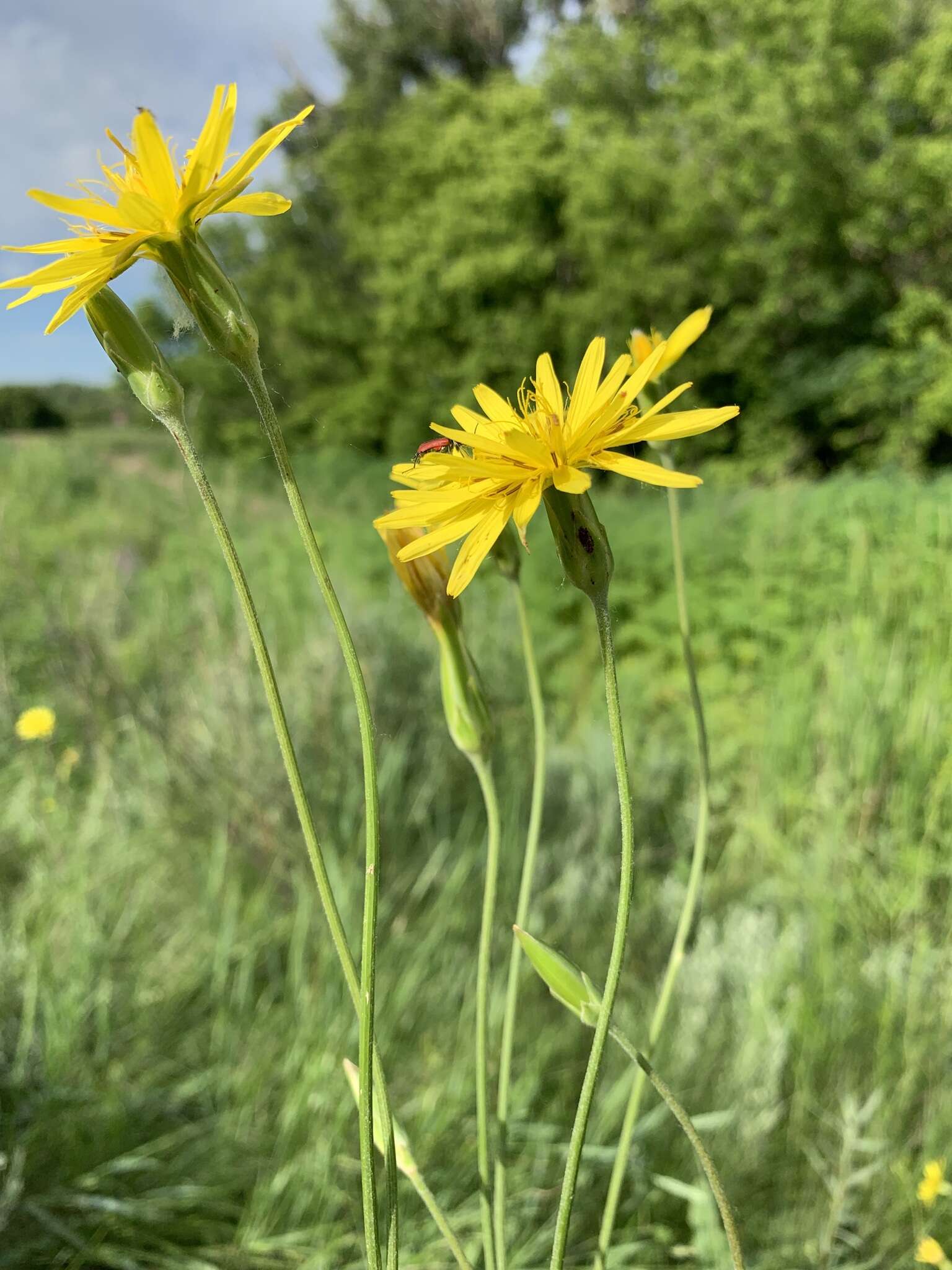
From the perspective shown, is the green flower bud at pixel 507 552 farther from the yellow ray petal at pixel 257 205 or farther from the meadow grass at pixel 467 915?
the meadow grass at pixel 467 915

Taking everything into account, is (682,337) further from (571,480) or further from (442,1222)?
(442,1222)

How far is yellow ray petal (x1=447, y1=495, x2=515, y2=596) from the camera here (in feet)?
1.04

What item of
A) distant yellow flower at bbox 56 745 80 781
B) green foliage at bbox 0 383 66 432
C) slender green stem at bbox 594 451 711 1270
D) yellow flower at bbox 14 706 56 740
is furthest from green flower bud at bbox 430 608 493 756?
green foliage at bbox 0 383 66 432

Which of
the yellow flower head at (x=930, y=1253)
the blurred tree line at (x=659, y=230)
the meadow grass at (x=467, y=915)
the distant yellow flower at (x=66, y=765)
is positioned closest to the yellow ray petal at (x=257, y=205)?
the meadow grass at (x=467, y=915)

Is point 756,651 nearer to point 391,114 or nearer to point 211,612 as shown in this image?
point 211,612

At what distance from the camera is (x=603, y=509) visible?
358cm

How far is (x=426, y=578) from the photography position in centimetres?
46

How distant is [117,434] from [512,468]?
37.4 feet

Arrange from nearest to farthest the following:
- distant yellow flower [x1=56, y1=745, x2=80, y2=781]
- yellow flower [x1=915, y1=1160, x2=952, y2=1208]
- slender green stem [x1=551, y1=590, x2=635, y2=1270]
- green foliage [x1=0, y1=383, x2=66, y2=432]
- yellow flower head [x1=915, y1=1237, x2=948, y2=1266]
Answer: slender green stem [x1=551, y1=590, x2=635, y2=1270] → yellow flower head [x1=915, y1=1237, x2=948, y2=1266] → yellow flower [x1=915, y1=1160, x2=952, y2=1208] → distant yellow flower [x1=56, y1=745, x2=80, y2=781] → green foliage [x1=0, y1=383, x2=66, y2=432]

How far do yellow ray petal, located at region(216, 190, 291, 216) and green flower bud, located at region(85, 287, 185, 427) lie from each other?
57 mm

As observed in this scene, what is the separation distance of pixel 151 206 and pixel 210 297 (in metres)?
0.04

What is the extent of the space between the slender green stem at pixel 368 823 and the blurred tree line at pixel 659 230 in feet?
Result: 21.0

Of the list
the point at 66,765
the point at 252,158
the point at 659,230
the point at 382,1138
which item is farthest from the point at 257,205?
the point at 659,230

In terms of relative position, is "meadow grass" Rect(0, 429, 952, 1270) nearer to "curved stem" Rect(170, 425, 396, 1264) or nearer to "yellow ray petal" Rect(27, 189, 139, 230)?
"curved stem" Rect(170, 425, 396, 1264)
